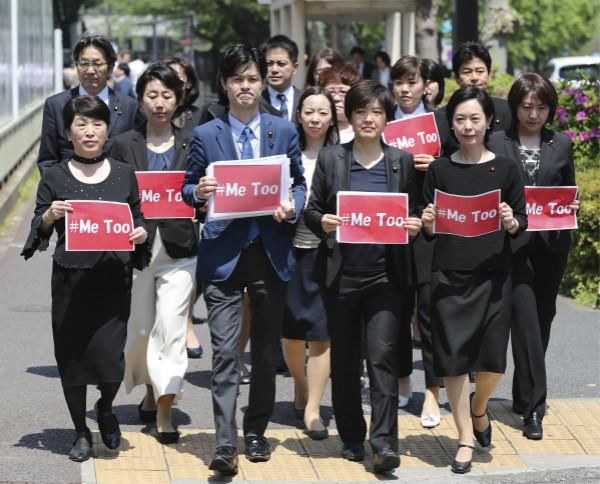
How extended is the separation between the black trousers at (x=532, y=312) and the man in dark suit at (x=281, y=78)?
90.2 inches

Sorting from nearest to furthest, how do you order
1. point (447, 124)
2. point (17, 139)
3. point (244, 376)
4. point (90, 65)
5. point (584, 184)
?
point (447, 124), point (90, 65), point (244, 376), point (584, 184), point (17, 139)

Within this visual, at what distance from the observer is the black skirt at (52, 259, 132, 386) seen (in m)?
6.70

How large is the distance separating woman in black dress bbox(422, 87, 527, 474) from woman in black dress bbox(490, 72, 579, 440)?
58 cm

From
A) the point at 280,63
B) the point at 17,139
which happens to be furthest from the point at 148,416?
the point at 17,139

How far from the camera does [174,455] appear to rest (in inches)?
274

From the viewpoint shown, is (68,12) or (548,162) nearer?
(548,162)

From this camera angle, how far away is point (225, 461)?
642cm

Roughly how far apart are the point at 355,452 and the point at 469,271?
1060 millimetres

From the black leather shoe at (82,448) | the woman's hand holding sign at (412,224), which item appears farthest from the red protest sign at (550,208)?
the black leather shoe at (82,448)

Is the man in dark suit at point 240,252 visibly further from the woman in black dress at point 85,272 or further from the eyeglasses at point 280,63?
the eyeglasses at point 280,63

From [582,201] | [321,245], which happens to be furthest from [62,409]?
[582,201]

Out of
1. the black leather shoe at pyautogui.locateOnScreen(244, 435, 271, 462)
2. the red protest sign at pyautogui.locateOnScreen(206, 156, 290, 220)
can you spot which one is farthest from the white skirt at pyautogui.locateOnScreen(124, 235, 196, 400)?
the red protest sign at pyautogui.locateOnScreen(206, 156, 290, 220)

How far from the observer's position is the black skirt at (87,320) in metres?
6.70

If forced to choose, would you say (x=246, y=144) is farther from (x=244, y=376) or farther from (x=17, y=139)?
(x=17, y=139)
